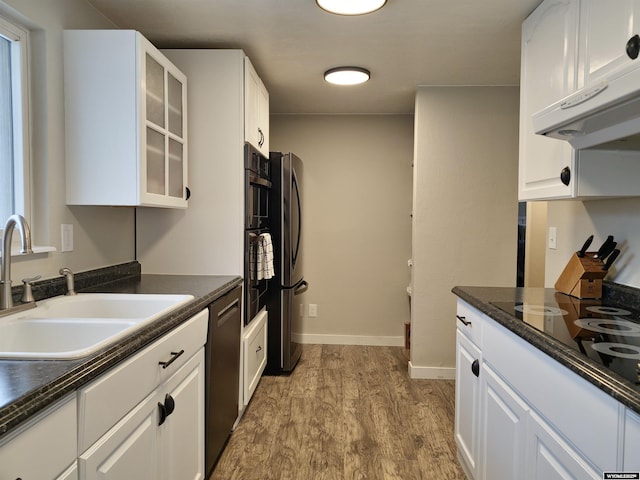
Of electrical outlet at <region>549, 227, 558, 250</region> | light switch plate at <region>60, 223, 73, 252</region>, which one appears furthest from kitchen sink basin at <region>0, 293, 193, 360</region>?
electrical outlet at <region>549, 227, 558, 250</region>

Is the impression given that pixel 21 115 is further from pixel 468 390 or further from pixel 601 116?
pixel 468 390

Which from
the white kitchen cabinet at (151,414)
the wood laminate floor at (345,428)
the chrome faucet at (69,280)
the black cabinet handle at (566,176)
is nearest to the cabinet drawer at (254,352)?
the wood laminate floor at (345,428)

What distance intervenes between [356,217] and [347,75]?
5.30 feet

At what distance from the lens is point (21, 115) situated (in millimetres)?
1766

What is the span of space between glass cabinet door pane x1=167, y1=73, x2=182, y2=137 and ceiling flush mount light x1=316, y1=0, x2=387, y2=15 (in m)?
0.86

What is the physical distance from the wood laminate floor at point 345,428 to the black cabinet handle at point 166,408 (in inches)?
32.3

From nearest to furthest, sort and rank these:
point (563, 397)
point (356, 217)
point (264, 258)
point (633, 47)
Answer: point (563, 397)
point (633, 47)
point (264, 258)
point (356, 217)

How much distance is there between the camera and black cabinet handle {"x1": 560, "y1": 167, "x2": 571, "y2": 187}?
5.68 ft

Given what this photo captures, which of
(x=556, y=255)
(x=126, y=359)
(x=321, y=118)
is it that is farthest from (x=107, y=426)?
(x=321, y=118)

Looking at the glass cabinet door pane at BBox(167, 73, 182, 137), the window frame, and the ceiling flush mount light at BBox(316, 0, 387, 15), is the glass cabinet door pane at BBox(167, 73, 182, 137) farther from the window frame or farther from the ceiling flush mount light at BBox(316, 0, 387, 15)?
the ceiling flush mount light at BBox(316, 0, 387, 15)

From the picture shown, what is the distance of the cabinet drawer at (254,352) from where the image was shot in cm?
264

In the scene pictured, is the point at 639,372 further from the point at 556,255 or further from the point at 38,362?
the point at 556,255

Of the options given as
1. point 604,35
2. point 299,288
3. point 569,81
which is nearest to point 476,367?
point 569,81

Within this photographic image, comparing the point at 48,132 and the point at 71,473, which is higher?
the point at 48,132
